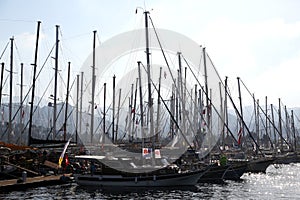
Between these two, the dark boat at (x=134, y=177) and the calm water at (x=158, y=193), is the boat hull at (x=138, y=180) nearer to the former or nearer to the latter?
the dark boat at (x=134, y=177)

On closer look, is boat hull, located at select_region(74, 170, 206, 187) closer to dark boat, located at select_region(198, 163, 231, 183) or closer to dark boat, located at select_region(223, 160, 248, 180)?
dark boat, located at select_region(198, 163, 231, 183)

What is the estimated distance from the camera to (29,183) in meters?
38.1

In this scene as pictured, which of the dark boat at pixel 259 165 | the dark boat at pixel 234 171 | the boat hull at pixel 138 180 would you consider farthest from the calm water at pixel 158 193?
the dark boat at pixel 259 165

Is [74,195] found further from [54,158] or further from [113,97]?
[113,97]

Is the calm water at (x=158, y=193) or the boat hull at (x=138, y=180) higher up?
the boat hull at (x=138, y=180)

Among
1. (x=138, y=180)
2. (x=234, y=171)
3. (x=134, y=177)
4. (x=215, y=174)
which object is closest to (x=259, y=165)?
(x=234, y=171)

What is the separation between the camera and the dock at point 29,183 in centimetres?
3569

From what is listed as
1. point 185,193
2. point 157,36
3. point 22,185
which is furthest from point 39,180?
point 157,36

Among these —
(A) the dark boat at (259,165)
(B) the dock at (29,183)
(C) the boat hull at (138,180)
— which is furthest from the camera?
(A) the dark boat at (259,165)

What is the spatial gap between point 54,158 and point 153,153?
652 inches

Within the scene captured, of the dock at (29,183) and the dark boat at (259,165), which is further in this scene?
the dark boat at (259,165)

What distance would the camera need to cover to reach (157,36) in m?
48.3

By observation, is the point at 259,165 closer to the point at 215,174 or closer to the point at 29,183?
the point at 215,174

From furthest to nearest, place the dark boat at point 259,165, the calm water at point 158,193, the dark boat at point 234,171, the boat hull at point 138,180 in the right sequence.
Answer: the dark boat at point 259,165
the dark boat at point 234,171
the boat hull at point 138,180
the calm water at point 158,193
